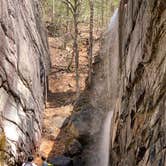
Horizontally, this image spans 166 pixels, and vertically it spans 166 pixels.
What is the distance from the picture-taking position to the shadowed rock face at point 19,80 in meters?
13.1

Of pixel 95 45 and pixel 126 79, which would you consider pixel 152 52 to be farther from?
pixel 95 45

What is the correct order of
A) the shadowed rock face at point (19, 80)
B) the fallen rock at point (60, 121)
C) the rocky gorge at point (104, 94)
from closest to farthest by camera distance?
the rocky gorge at point (104, 94) < the shadowed rock face at point (19, 80) < the fallen rock at point (60, 121)

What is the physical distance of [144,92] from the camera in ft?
30.1

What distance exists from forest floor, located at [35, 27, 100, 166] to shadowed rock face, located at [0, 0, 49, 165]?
787mm

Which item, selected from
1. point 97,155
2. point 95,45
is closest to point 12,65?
point 97,155

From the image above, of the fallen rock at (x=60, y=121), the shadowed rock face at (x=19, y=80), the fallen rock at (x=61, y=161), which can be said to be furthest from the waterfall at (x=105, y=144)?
the shadowed rock face at (x=19, y=80)

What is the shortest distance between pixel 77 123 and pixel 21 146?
4.10 metres

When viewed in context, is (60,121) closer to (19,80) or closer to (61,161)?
(61,161)

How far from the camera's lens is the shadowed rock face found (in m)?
13.1

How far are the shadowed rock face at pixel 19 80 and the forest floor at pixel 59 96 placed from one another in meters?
0.79

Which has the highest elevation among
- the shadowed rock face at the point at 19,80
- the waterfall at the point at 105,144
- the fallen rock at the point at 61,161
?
the shadowed rock face at the point at 19,80

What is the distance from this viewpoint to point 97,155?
16.5 meters

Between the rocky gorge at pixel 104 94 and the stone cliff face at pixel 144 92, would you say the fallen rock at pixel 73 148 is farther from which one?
the stone cliff face at pixel 144 92

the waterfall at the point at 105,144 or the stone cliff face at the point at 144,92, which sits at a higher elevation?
the stone cliff face at the point at 144,92
